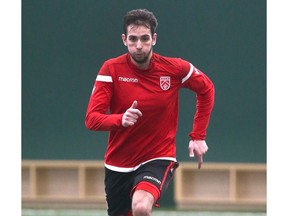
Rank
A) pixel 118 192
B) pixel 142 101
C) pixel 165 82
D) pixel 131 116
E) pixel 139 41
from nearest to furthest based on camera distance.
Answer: pixel 131 116, pixel 139 41, pixel 142 101, pixel 165 82, pixel 118 192

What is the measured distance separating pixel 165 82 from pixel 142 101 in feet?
0.78

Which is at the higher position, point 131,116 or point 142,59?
point 142,59

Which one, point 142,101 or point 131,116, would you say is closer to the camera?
point 131,116

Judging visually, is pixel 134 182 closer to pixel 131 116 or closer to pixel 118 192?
pixel 118 192

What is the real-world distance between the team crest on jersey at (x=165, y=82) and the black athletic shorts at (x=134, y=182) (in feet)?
1.72

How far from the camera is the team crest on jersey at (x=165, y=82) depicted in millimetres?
7734

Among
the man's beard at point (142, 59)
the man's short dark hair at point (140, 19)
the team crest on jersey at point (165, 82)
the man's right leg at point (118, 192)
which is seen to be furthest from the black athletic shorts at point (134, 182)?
the man's short dark hair at point (140, 19)

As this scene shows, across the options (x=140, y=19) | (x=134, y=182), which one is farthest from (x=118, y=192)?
(x=140, y=19)

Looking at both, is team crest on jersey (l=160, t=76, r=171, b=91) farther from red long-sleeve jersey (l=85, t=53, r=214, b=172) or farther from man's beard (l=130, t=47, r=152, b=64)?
man's beard (l=130, t=47, r=152, b=64)

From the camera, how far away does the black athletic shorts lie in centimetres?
753

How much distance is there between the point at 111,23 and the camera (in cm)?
1211

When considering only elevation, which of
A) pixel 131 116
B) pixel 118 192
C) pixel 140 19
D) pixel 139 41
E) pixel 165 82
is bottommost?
pixel 118 192

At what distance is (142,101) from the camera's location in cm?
764

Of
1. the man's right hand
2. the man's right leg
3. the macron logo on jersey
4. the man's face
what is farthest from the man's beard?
the man's right leg
